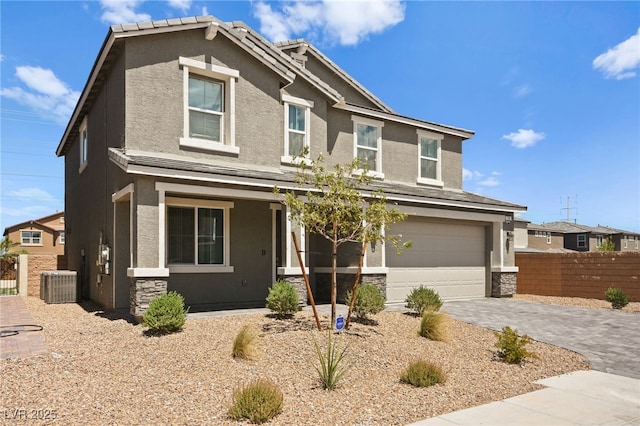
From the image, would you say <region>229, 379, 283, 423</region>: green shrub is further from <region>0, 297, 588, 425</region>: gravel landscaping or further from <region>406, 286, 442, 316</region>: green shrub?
→ <region>406, 286, 442, 316</region>: green shrub

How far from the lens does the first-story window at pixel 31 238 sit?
44.3 metres

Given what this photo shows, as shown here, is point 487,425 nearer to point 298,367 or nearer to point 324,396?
point 324,396


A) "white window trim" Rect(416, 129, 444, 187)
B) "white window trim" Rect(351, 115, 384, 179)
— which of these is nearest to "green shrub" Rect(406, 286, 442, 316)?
"white window trim" Rect(351, 115, 384, 179)

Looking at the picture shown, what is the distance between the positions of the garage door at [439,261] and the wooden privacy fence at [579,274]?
358 cm

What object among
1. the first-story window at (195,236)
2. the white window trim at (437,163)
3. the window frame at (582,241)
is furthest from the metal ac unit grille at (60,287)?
the window frame at (582,241)

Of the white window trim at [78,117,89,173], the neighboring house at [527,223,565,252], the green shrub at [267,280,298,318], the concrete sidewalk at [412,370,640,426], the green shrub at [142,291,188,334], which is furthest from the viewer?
the neighboring house at [527,223,565,252]

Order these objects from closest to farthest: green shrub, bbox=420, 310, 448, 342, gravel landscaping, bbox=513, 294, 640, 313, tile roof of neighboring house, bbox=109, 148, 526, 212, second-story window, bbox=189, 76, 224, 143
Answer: green shrub, bbox=420, 310, 448, 342 < tile roof of neighboring house, bbox=109, 148, 526, 212 < second-story window, bbox=189, 76, 224, 143 < gravel landscaping, bbox=513, 294, 640, 313

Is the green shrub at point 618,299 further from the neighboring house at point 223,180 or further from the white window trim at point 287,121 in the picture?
the white window trim at point 287,121

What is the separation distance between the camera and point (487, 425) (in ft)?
17.9

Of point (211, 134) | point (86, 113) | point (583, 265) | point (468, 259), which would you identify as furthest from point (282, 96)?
point (583, 265)

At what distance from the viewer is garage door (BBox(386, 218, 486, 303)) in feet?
48.5

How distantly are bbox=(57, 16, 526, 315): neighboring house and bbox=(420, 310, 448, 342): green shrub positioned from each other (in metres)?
3.55

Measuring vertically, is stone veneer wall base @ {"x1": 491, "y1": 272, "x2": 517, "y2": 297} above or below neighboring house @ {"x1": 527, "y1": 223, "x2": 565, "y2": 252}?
below

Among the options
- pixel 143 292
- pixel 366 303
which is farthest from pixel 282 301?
pixel 143 292
